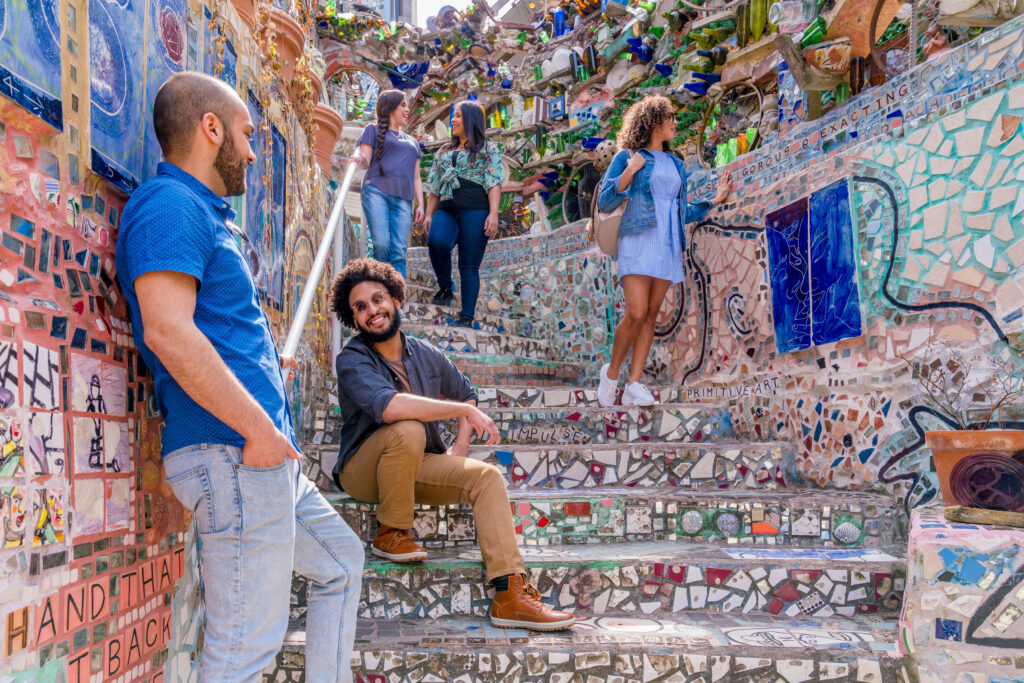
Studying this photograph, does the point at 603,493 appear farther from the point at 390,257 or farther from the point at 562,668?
the point at 390,257

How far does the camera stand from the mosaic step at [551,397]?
396 cm

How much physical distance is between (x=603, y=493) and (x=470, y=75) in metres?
11.6

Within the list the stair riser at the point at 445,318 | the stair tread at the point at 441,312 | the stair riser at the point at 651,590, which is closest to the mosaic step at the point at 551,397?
the stair riser at the point at 445,318

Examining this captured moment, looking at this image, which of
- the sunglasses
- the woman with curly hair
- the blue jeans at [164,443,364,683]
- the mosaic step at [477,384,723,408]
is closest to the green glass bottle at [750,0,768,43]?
the woman with curly hair

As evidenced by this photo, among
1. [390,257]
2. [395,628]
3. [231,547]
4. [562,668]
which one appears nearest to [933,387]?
[562,668]

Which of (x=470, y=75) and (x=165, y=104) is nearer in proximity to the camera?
(x=165, y=104)

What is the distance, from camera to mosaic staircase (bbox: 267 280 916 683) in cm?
204

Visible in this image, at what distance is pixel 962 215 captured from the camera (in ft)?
8.79

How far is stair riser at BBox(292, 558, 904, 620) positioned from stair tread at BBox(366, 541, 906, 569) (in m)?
0.02

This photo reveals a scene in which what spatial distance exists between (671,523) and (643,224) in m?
1.64

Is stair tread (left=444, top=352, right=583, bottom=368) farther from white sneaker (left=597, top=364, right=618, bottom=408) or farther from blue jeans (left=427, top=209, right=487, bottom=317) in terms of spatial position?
white sneaker (left=597, top=364, right=618, bottom=408)

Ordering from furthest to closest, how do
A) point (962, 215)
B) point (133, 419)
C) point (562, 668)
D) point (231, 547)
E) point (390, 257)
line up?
point (390, 257), point (962, 215), point (562, 668), point (133, 419), point (231, 547)

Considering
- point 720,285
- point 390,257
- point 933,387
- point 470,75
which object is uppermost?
point 470,75

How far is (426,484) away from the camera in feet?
8.20
